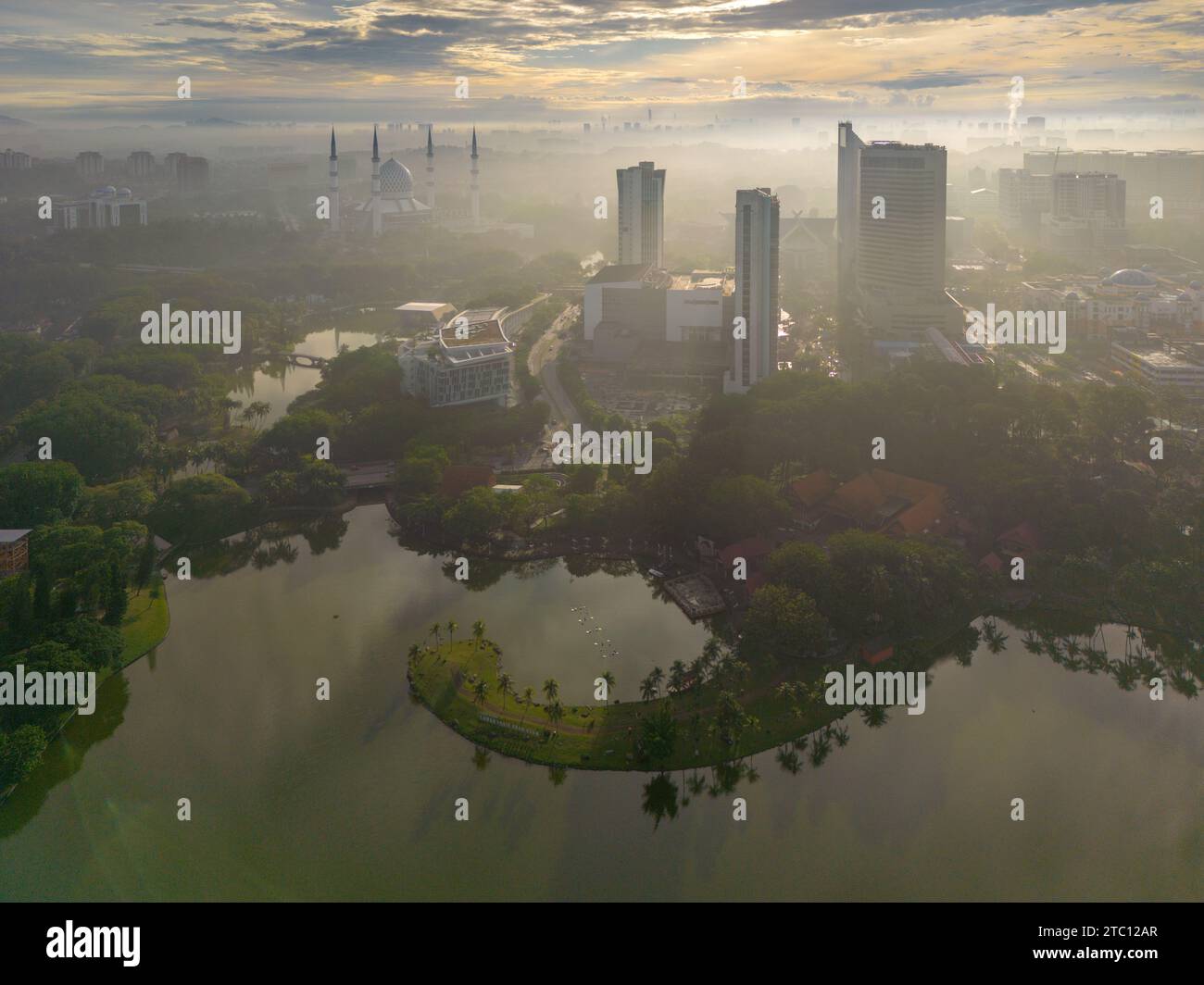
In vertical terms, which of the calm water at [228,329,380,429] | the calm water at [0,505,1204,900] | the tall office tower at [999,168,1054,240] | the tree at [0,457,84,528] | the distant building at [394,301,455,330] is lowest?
the calm water at [0,505,1204,900]

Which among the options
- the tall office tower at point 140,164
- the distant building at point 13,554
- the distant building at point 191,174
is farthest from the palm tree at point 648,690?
the tall office tower at point 140,164

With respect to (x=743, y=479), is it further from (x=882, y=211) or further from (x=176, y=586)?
(x=882, y=211)

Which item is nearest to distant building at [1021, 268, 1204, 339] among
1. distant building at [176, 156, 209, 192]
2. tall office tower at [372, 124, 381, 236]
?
tall office tower at [372, 124, 381, 236]

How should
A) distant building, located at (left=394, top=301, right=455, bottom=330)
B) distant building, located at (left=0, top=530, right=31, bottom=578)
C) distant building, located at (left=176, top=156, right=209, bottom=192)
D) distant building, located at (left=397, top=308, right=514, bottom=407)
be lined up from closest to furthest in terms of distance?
distant building, located at (left=0, top=530, right=31, bottom=578) < distant building, located at (left=397, top=308, right=514, bottom=407) < distant building, located at (left=394, top=301, right=455, bottom=330) < distant building, located at (left=176, top=156, right=209, bottom=192)

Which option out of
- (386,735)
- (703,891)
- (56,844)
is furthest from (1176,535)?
(56,844)

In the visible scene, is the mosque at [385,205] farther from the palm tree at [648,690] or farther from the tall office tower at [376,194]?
the palm tree at [648,690]

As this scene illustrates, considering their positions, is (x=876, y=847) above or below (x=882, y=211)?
below

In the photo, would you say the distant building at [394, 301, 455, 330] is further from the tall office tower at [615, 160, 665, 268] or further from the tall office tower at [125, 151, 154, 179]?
the tall office tower at [125, 151, 154, 179]
